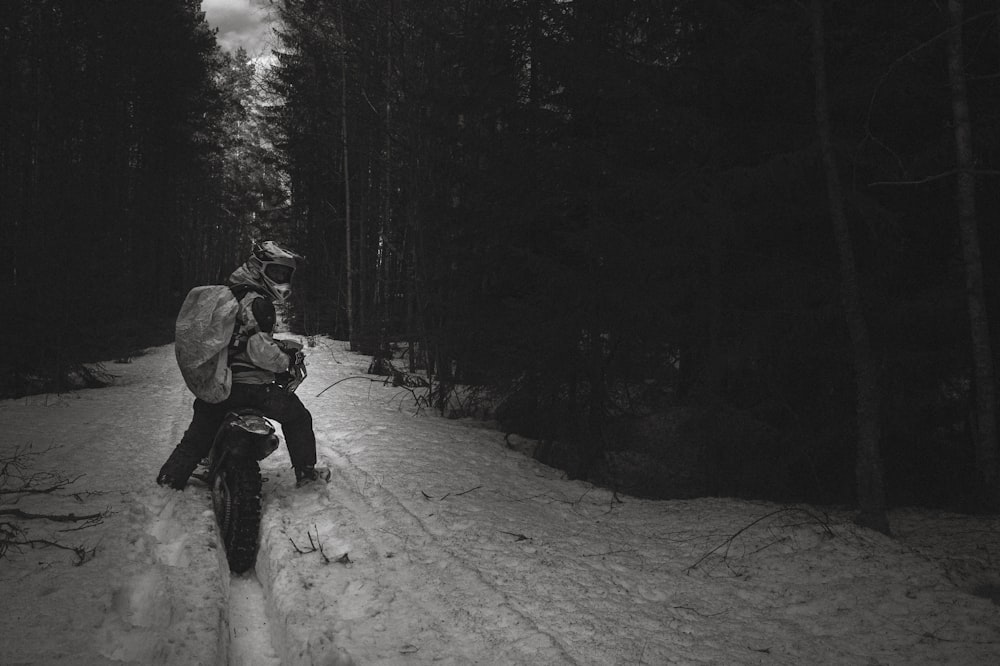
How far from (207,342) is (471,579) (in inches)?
106

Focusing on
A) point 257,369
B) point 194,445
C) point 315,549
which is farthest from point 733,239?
point 194,445

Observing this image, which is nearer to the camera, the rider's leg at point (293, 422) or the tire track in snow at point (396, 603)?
the tire track in snow at point (396, 603)

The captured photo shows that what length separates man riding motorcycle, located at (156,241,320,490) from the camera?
462 cm

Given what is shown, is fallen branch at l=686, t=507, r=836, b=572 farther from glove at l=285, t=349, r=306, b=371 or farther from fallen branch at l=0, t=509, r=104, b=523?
fallen branch at l=0, t=509, r=104, b=523

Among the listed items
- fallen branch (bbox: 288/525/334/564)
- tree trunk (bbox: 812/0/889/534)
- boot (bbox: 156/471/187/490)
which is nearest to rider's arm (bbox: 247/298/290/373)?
boot (bbox: 156/471/187/490)

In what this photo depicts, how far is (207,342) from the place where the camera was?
4418 millimetres

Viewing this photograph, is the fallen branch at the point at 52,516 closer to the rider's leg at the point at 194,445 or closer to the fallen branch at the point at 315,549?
the rider's leg at the point at 194,445

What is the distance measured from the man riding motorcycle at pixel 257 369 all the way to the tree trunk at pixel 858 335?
457 centimetres

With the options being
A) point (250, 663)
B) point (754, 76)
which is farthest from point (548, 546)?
point (754, 76)

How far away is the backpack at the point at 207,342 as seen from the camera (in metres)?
4.39

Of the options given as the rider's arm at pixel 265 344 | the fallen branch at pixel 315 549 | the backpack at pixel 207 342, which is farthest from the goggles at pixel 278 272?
the fallen branch at pixel 315 549

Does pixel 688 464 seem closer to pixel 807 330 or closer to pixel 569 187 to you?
pixel 807 330

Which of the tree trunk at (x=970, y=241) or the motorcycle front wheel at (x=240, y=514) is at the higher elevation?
the tree trunk at (x=970, y=241)

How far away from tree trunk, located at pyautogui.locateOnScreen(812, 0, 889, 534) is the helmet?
14.8 ft
